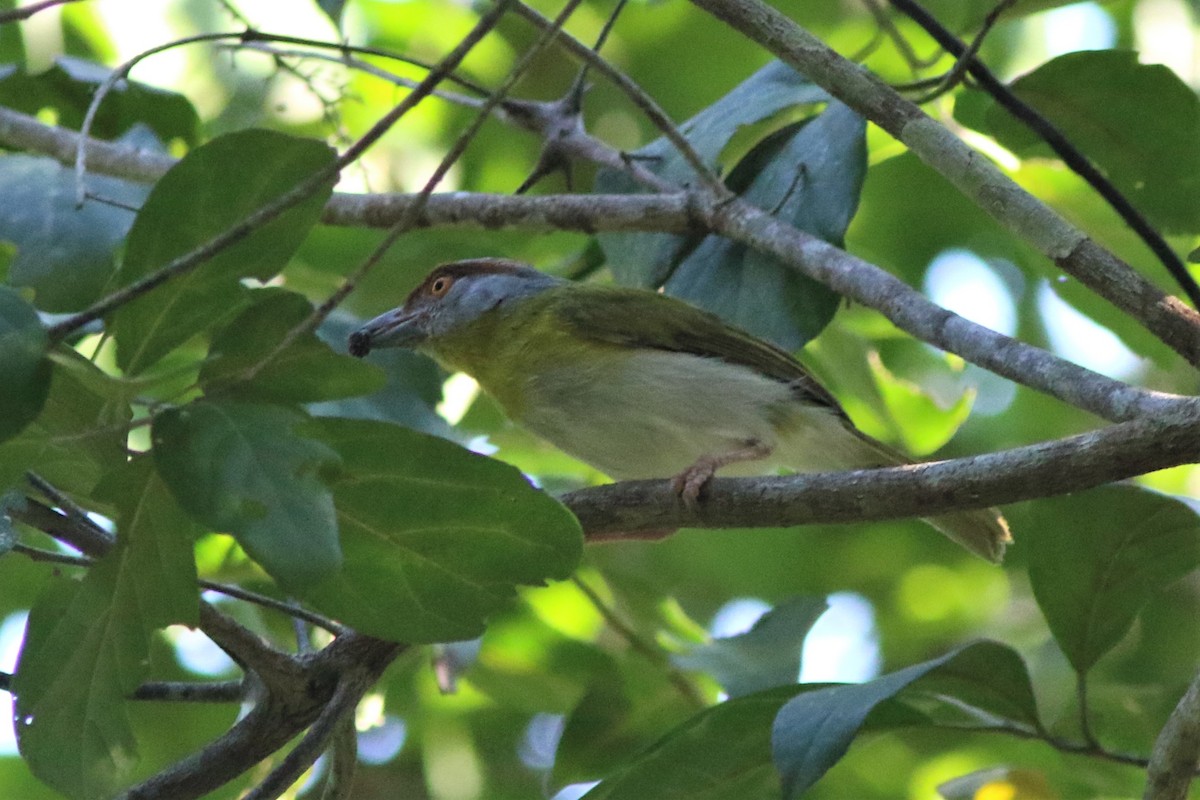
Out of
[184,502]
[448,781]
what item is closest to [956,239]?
[448,781]

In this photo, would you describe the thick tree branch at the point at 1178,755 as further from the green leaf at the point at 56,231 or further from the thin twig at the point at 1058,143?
the green leaf at the point at 56,231

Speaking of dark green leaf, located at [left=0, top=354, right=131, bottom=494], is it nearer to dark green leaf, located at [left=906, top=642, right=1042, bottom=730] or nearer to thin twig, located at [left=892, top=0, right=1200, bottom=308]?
dark green leaf, located at [left=906, top=642, right=1042, bottom=730]

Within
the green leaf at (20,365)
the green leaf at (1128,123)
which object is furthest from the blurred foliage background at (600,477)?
the green leaf at (20,365)

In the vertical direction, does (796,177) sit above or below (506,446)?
above

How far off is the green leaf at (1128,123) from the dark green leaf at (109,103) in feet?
9.36

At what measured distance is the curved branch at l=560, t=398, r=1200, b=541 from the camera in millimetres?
2379

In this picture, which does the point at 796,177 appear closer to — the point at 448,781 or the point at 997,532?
the point at 997,532

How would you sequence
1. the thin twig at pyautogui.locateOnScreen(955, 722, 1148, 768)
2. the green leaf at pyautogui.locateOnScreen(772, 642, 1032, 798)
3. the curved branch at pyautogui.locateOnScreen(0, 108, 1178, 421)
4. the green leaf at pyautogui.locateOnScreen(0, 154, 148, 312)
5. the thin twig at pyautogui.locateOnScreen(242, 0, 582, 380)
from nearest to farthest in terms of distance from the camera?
the thin twig at pyautogui.locateOnScreen(242, 0, 582, 380) < the curved branch at pyautogui.locateOnScreen(0, 108, 1178, 421) < the green leaf at pyautogui.locateOnScreen(772, 642, 1032, 798) < the thin twig at pyautogui.locateOnScreen(955, 722, 1148, 768) < the green leaf at pyautogui.locateOnScreen(0, 154, 148, 312)

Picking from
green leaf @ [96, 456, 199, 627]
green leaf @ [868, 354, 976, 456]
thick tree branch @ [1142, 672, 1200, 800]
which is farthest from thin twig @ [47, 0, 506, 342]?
green leaf @ [868, 354, 976, 456]

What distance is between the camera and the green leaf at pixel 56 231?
361 centimetres

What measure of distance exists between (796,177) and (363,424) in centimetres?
209

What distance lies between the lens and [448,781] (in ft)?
18.9

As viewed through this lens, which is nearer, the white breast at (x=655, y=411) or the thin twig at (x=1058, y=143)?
the thin twig at (x=1058, y=143)

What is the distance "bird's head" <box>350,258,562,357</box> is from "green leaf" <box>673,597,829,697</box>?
1.55 m
